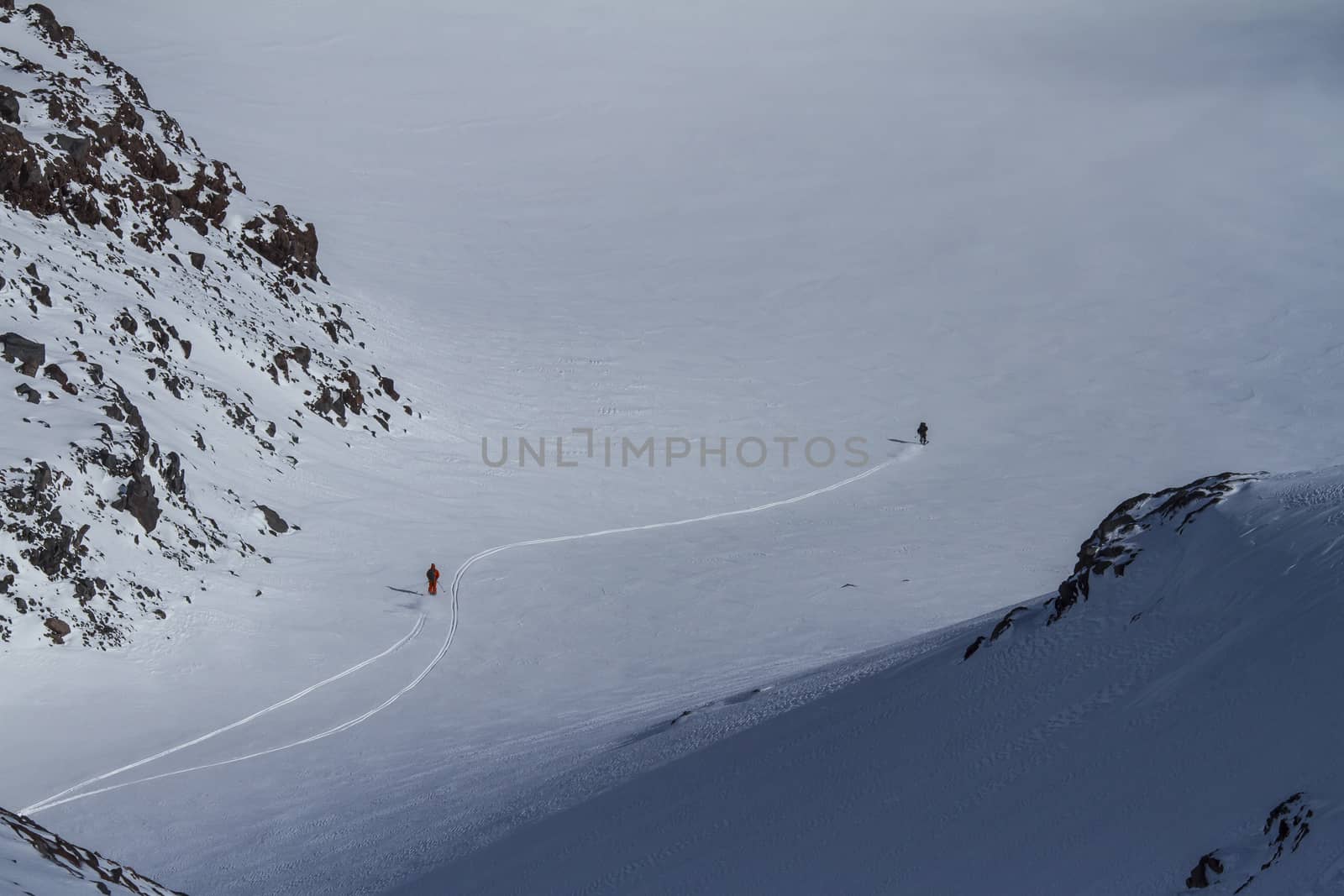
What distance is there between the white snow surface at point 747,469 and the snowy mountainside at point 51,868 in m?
4.36

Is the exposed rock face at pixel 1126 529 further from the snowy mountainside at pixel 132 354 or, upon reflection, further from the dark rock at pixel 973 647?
the snowy mountainside at pixel 132 354

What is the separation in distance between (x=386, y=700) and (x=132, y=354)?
39.2 ft

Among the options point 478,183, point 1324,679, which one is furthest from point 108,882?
point 478,183

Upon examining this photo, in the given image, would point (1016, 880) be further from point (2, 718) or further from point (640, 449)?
point (640, 449)

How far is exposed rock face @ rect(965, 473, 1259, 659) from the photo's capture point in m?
13.1

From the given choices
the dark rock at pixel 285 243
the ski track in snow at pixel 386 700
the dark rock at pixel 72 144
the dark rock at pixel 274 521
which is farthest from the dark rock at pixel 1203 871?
the dark rock at pixel 285 243

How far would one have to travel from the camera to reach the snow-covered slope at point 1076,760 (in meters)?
9.12

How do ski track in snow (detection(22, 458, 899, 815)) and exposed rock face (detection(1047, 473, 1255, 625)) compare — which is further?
ski track in snow (detection(22, 458, 899, 815))

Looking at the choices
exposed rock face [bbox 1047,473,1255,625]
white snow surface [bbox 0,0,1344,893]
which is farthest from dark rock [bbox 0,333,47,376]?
exposed rock face [bbox 1047,473,1255,625]

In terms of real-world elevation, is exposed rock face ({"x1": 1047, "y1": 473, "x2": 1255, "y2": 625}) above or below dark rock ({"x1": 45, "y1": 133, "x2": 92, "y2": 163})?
below

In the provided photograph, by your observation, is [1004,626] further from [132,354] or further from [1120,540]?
[132,354]

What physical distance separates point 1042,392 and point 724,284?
1348 cm

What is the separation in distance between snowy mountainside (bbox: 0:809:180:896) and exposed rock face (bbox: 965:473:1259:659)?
26.5 ft

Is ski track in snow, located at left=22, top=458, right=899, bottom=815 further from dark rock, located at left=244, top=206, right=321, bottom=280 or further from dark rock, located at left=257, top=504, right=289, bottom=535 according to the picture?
dark rock, located at left=244, top=206, right=321, bottom=280
